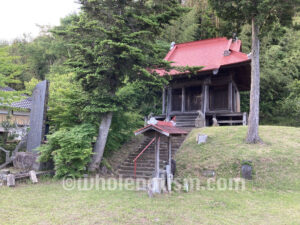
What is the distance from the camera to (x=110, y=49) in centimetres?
855

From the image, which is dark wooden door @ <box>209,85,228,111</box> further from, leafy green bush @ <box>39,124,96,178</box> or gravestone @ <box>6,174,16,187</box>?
gravestone @ <box>6,174,16,187</box>

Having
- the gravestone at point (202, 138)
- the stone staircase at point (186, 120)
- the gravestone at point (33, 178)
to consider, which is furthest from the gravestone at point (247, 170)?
the gravestone at point (33, 178)

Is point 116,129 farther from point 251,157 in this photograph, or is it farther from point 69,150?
point 251,157

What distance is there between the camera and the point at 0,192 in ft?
21.3

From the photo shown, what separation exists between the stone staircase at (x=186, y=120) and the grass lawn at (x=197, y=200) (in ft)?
15.1

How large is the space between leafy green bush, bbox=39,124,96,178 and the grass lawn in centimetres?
63

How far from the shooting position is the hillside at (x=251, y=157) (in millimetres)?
7664

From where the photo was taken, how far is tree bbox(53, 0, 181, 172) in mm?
8297

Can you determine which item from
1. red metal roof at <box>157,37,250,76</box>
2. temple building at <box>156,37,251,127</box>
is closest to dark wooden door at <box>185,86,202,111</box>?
temple building at <box>156,37,251,127</box>

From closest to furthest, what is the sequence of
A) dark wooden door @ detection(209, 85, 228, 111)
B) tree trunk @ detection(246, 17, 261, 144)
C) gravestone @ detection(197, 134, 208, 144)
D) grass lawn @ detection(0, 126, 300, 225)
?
grass lawn @ detection(0, 126, 300, 225)
tree trunk @ detection(246, 17, 261, 144)
gravestone @ detection(197, 134, 208, 144)
dark wooden door @ detection(209, 85, 228, 111)

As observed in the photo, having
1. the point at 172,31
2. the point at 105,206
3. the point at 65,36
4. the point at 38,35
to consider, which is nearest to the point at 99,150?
the point at 105,206

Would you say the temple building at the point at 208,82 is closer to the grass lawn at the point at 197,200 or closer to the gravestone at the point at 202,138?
the gravestone at the point at 202,138

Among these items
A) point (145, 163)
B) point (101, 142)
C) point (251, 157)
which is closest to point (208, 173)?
point (251, 157)

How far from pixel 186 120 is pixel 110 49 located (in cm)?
790
